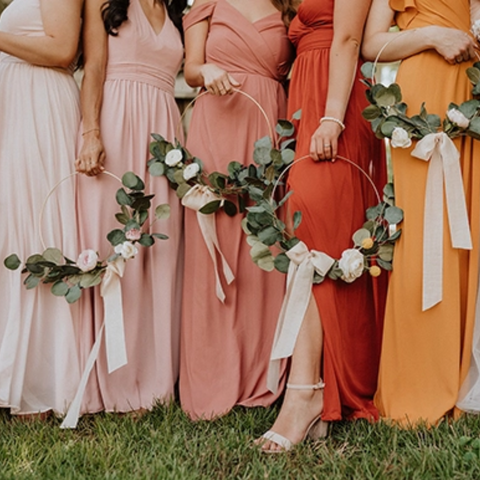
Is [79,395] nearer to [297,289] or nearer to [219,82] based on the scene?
[297,289]

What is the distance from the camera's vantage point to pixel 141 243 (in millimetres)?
3217

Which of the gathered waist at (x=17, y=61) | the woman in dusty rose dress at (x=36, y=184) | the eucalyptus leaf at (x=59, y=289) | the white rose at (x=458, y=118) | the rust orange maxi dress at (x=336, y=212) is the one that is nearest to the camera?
the white rose at (x=458, y=118)

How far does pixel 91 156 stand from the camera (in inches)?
128

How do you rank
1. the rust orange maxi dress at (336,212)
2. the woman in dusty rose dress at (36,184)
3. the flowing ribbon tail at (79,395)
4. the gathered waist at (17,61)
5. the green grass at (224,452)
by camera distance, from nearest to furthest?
the green grass at (224,452) < the rust orange maxi dress at (336,212) < the flowing ribbon tail at (79,395) < the woman in dusty rose dress at (36,184) < the gathered waist at (17,61)

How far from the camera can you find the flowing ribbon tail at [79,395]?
10.0 feet

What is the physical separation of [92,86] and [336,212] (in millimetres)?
1303

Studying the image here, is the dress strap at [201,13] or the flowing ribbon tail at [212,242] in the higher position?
the dress strap at [201,13]

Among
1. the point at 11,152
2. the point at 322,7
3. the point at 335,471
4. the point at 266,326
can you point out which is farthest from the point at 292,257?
the point at 11,152

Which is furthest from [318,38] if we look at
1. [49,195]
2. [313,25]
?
[49,195]

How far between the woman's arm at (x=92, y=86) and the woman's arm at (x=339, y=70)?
3.35 feet

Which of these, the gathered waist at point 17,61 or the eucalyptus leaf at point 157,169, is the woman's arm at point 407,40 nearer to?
the eucalyptus leaf at point 157,169

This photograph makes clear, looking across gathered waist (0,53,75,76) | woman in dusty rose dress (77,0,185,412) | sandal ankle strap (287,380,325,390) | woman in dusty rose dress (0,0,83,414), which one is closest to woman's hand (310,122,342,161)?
woman in dusty rose dress (77,0,185,412)

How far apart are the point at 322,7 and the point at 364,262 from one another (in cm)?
114

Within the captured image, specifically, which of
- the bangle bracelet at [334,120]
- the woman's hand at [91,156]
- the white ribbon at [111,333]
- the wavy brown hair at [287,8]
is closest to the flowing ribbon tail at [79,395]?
the white ribbon at [111,333]
